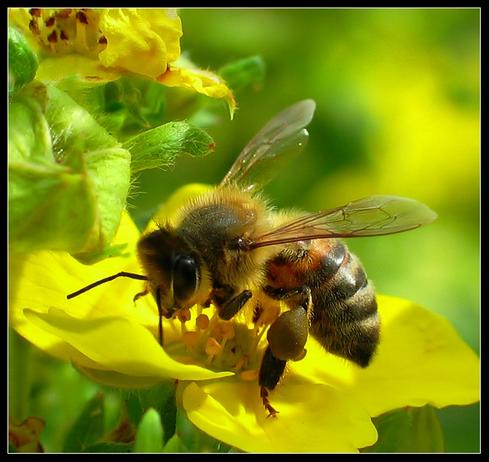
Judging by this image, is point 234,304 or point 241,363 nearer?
point 234,304

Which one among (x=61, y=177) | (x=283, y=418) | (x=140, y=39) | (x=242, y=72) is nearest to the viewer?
(x=61, y=177)

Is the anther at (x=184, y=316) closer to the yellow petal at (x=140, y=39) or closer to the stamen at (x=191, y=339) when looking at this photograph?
the stamen at (x=191, y=339)

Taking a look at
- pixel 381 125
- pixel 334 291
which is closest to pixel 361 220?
pixel 334 291

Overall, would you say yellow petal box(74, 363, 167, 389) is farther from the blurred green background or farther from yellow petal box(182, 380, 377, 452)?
the blurred green background

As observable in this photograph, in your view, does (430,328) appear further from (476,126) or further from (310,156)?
(476,126)

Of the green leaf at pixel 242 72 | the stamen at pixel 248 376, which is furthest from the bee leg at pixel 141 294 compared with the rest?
the green leaf at pixel 242 72

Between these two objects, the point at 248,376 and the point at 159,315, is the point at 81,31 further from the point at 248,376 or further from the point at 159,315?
the point at 248,376
